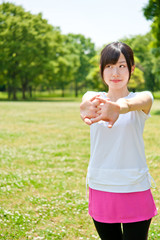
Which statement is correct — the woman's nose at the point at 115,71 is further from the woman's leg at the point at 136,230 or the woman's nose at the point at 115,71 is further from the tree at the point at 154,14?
the tree at the point at 154,14

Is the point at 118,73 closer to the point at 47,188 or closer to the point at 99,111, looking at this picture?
the point at 99,111

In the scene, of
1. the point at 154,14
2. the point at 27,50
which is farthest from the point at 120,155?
the point at 27,50

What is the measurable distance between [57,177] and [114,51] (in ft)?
20.3

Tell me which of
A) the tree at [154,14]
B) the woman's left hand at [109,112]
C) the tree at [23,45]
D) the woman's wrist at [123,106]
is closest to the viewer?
the woman's left hand at [109,112]

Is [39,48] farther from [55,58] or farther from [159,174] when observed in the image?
[159,174]

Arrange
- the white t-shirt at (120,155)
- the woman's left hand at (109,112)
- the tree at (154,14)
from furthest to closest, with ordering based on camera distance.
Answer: the tree at (154,14), the white t-shirt at (120,155), the woman's left hand at (109,112)

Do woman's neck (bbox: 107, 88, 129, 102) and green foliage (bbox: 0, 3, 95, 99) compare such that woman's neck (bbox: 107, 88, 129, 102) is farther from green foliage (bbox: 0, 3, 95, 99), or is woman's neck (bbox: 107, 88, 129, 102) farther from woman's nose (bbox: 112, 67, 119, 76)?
green foliage (bbox: 0, 3, 95, 99)

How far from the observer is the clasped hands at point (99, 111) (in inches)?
87.0

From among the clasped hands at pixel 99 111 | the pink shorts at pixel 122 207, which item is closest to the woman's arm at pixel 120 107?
the clasped hands at pixel 99 111

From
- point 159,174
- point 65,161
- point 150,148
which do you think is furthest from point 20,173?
point 150,148

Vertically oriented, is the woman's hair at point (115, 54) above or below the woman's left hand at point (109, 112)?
above

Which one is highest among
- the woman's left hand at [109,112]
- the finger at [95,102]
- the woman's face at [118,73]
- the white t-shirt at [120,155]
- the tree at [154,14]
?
the tree at [154,14]

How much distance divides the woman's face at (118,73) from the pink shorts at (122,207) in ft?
3.21

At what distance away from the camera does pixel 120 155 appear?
254cm
